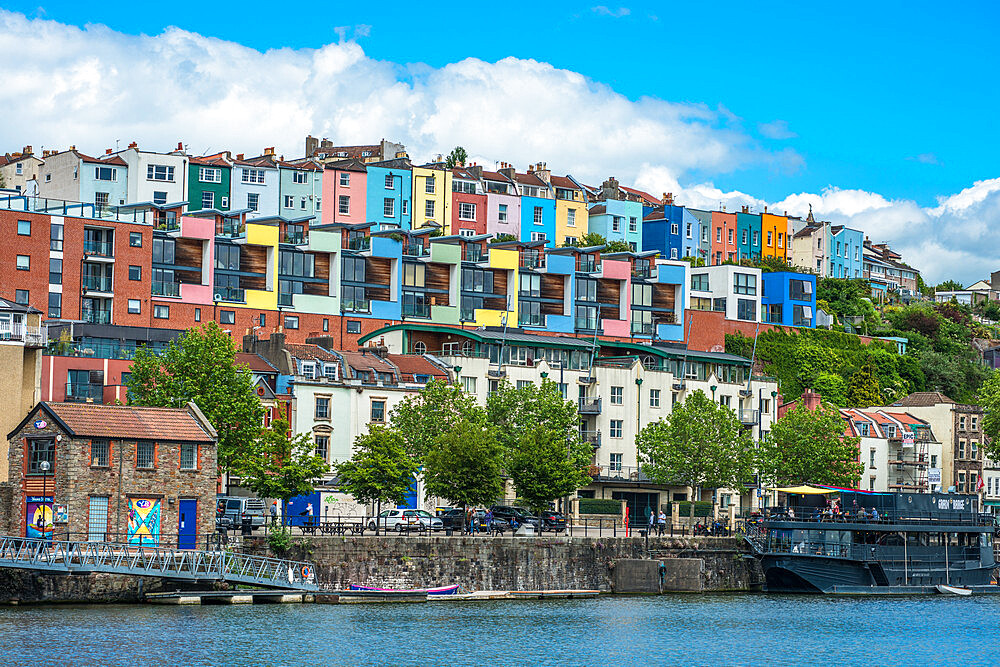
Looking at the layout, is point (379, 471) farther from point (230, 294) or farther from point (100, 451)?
point (230, 294)

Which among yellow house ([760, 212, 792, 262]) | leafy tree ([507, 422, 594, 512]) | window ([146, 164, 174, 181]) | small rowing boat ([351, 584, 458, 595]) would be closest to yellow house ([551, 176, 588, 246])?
yellow house ([760, 212, 792, 262])

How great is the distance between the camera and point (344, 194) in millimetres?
158125

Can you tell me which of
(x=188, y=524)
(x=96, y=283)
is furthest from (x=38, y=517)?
(x=96, y=283)

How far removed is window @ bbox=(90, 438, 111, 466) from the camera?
7544 centimetres

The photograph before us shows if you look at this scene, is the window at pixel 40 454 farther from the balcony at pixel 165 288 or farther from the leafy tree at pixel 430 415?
the balcony at pixel 165 288

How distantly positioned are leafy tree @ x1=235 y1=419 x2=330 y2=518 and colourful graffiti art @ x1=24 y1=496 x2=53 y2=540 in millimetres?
13545

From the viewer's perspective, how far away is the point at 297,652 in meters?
62.8

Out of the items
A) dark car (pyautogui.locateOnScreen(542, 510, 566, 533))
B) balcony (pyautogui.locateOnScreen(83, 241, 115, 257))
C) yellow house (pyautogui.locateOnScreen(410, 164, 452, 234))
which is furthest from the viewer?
yellow house (pyautogui.locateOnScreen(410, 164, 452, 234))

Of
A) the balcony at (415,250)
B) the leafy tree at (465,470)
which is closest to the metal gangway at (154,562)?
the leafy tree at (465,470)

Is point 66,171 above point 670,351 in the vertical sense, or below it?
above

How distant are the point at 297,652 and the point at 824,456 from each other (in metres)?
63.5

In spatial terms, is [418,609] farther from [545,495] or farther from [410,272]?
[410,272]

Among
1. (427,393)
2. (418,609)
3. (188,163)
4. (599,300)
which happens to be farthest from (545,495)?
(188,163)

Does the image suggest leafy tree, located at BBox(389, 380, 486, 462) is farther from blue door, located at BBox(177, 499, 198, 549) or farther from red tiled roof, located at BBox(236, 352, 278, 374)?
blue door, located at BBox(177, 499, 198, 549)
